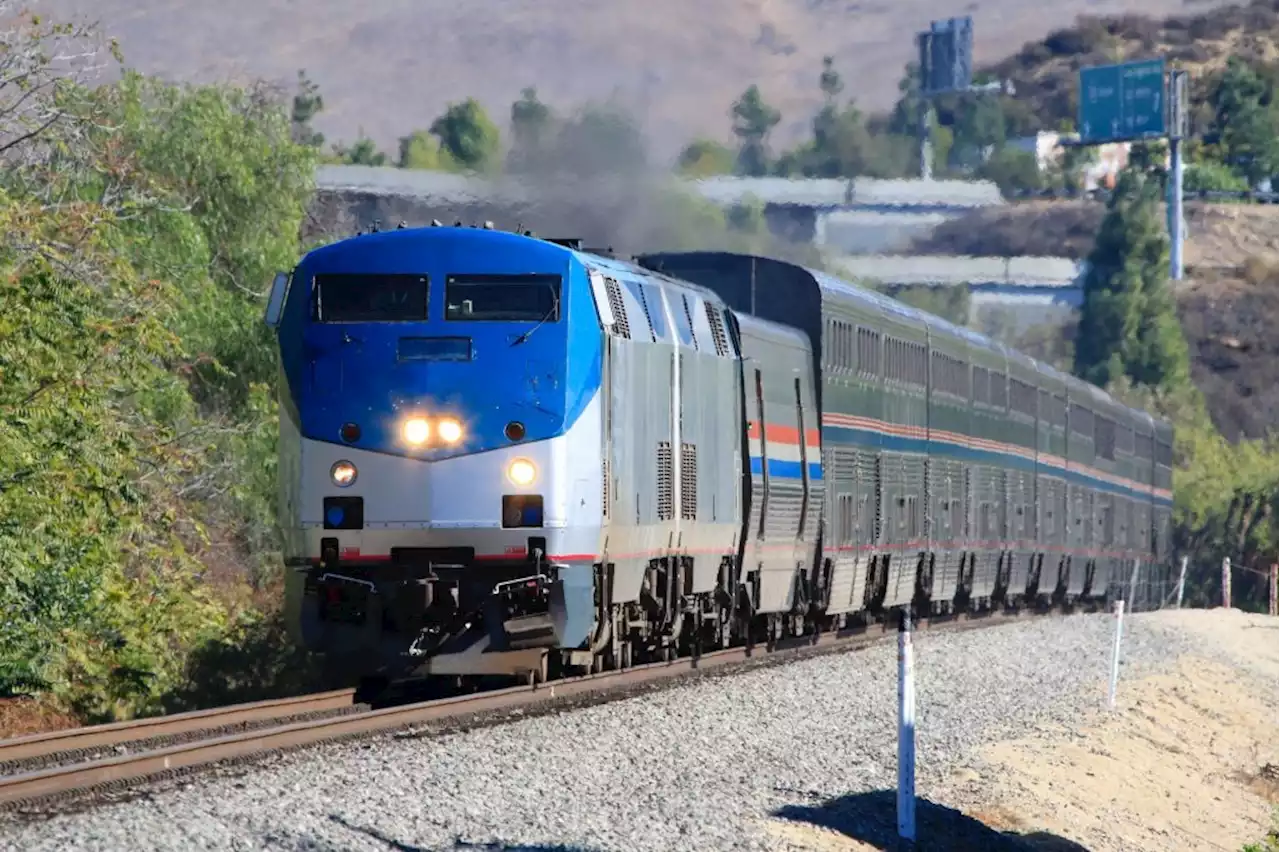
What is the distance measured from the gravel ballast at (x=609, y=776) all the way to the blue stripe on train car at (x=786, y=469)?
6.50 ft

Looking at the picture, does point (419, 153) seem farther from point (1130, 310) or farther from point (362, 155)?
point (1130, 310)

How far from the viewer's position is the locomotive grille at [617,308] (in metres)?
16.8

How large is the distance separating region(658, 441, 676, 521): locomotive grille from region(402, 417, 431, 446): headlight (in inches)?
114

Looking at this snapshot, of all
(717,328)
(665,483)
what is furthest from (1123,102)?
(665,483)

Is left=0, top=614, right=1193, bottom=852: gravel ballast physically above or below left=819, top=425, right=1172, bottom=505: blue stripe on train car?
below

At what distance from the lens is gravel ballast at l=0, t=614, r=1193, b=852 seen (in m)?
10.4

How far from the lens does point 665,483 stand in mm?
18328

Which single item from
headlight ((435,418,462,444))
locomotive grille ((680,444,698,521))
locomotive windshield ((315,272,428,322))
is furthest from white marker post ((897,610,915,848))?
locomotive grille ((680,444,698,521))

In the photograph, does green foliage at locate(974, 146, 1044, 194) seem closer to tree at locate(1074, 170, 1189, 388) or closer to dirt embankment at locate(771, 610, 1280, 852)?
tree at locate(1074, 170, 1189, 388)

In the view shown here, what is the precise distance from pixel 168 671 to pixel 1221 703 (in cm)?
1220

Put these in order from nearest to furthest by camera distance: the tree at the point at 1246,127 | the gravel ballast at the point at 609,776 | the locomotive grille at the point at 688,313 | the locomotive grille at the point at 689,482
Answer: the gravel ballast at the point at 609,776
the locomotive grille at the point at 689,482
the locomotive grille at the point at 688,313
the tree at the point at 1246,127

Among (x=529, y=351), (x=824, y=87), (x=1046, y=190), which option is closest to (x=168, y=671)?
(x=529, y=351)

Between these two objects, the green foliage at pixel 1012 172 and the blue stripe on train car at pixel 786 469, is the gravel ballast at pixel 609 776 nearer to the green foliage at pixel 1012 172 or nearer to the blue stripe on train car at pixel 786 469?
the blue stripe on train car at pixel 786 469

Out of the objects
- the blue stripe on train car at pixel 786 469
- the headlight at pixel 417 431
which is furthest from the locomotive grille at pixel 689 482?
the headlight at pixel 417 431
